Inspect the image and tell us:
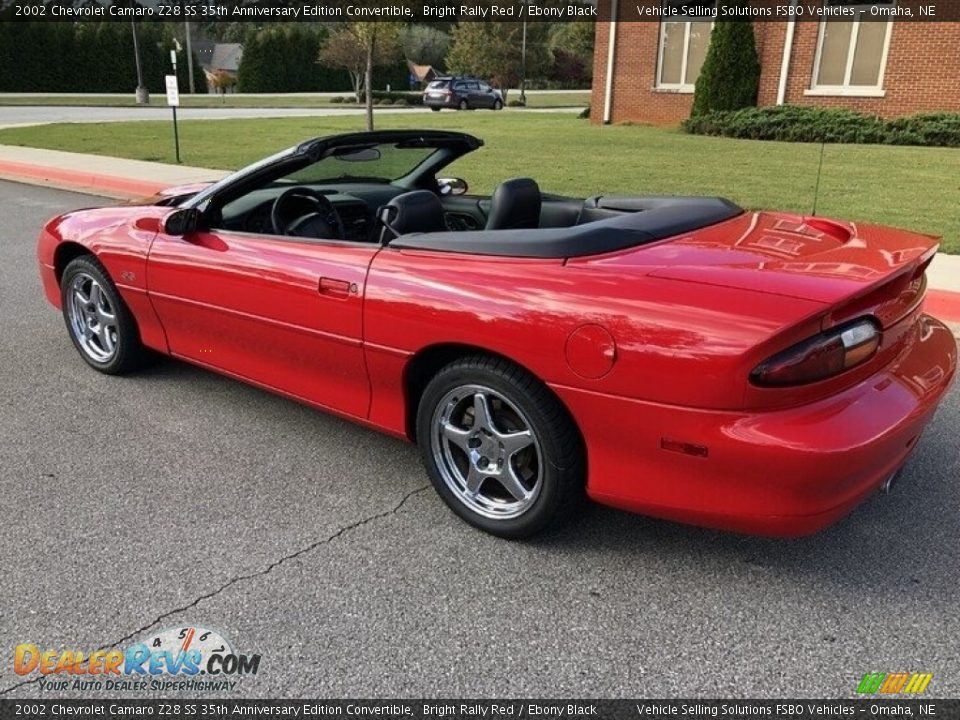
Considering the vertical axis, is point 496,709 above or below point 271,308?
below

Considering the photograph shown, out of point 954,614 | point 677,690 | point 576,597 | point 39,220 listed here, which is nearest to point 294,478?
point 576,597

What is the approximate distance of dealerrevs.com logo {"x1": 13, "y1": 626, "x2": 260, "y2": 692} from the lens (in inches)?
91.6

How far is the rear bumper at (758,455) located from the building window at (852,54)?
19.2 metres

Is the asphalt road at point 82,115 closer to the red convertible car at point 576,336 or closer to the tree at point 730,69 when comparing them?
the tree at point 730,69

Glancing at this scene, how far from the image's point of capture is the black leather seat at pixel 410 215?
10.8 feet

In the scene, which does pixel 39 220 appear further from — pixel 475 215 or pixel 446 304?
pixel 446 304

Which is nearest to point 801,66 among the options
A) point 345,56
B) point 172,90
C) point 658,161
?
point 658,161

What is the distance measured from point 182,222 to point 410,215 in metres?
1.18

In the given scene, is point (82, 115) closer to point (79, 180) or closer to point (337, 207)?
point (79, 180)

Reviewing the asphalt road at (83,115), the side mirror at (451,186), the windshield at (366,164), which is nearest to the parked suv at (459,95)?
the asphalt road at (83,115)

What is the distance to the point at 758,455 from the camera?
234 cm

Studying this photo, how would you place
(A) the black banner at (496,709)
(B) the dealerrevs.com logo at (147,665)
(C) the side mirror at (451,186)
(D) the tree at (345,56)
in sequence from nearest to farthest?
(A) the black banner at (496,709), (B) the dealerrevs.com logo at (147,665), (C) the side mirror at (451,186), (D) the tree at (345,56)

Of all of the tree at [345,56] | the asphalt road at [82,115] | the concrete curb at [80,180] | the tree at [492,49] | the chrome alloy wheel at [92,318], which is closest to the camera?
the chrome alloy wheel at [92,318]

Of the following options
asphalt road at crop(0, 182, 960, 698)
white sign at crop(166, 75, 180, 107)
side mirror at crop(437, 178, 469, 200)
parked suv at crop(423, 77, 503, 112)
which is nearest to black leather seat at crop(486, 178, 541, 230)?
asphalt road at crop(0, 182, 960, 698)
